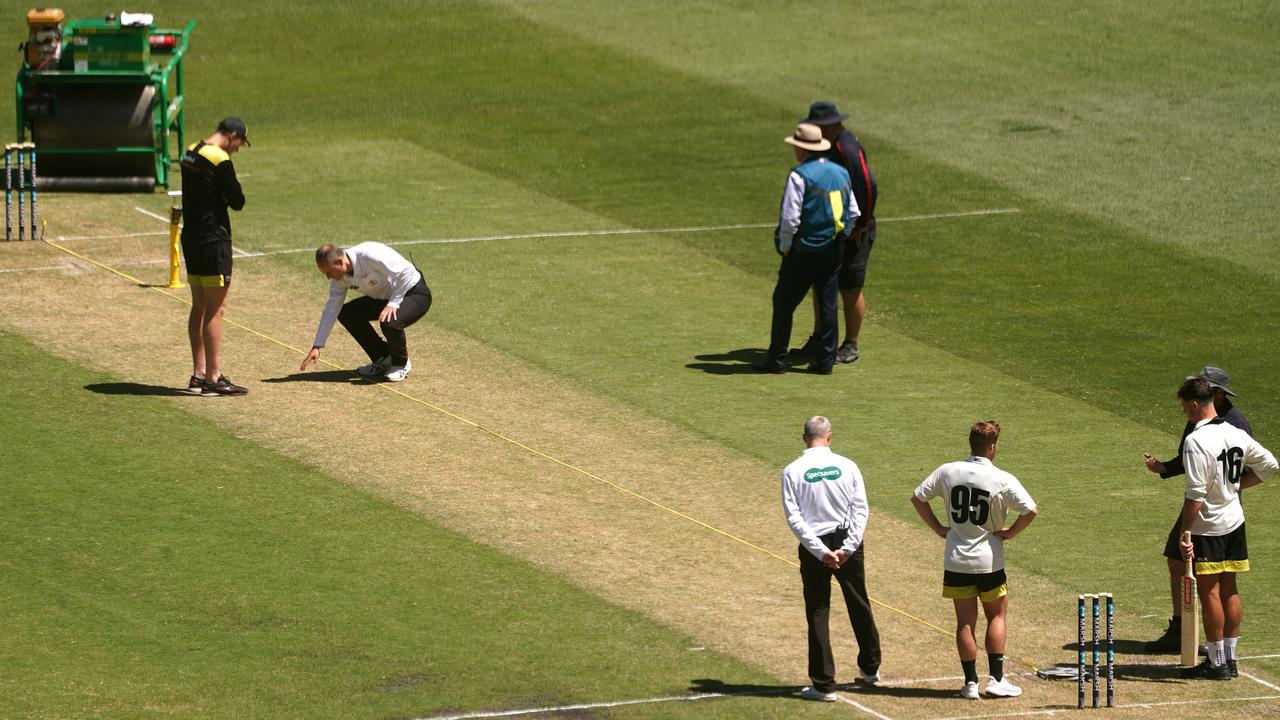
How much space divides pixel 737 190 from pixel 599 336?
6.87 meters

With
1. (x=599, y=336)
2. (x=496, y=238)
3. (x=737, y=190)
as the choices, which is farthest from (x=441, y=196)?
(x=599, y=336)

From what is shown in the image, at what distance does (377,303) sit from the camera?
57.0ft

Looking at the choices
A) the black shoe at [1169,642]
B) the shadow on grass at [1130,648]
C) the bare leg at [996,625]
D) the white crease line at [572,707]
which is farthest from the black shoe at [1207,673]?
the white crease line at [572,707]

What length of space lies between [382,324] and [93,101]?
8.87m

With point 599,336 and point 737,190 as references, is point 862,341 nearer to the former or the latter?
point 599,336

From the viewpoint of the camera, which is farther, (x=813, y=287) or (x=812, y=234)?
(x=813, y=287)

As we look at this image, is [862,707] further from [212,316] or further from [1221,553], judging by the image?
[212,316]

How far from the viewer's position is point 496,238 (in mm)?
22969

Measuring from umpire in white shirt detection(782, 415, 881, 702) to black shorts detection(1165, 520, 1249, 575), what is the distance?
2.19 m

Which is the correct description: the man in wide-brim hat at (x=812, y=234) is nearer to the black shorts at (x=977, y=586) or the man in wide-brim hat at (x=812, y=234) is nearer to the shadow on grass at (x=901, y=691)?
the black shorts at (x=977, y=586)

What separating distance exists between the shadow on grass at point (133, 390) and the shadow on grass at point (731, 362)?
16.0 feet

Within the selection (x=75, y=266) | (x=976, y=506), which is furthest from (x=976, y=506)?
(x=75, y=266)

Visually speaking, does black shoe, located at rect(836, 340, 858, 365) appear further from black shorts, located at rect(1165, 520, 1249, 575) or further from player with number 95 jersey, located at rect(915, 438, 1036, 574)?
player with number 95 jersey, located at rect(915, 438, 1036, 574)

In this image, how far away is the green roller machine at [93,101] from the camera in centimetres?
2395
